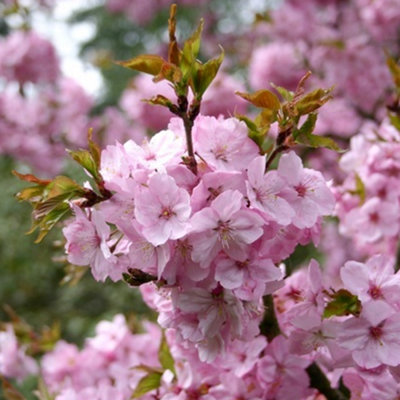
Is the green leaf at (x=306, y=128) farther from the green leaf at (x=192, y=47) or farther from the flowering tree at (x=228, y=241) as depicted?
the green leaf at (x=192, y=47)

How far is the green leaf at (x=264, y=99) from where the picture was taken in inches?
28.4

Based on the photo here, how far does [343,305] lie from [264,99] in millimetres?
250

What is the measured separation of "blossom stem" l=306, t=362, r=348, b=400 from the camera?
871 millimetres

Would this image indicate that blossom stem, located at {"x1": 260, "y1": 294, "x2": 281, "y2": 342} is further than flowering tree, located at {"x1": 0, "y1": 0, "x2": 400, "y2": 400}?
Yes

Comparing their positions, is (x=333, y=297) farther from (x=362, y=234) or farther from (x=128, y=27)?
(x=128, y=27)

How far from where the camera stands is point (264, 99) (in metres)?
0.73

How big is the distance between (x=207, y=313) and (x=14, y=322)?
2.68ft

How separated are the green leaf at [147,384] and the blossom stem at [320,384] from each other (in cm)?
21

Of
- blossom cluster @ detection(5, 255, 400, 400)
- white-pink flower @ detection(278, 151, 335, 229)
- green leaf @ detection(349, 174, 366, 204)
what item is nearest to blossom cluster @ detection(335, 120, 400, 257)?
green leaf @ detection(349, 174, 366, 204)

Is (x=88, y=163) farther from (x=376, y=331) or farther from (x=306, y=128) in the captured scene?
(x=376, y=331)

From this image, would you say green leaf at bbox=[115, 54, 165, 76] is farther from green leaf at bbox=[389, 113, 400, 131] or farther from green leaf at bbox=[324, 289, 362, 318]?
green leaf at bbox=[389, 113, 400, 131]

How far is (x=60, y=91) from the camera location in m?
3.00

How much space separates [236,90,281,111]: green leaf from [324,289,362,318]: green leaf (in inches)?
8.8

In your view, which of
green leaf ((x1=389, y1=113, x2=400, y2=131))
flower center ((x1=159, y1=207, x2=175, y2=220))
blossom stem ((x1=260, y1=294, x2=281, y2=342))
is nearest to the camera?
flower center ((x1=159, y1=207, x2=175, y2=220))
